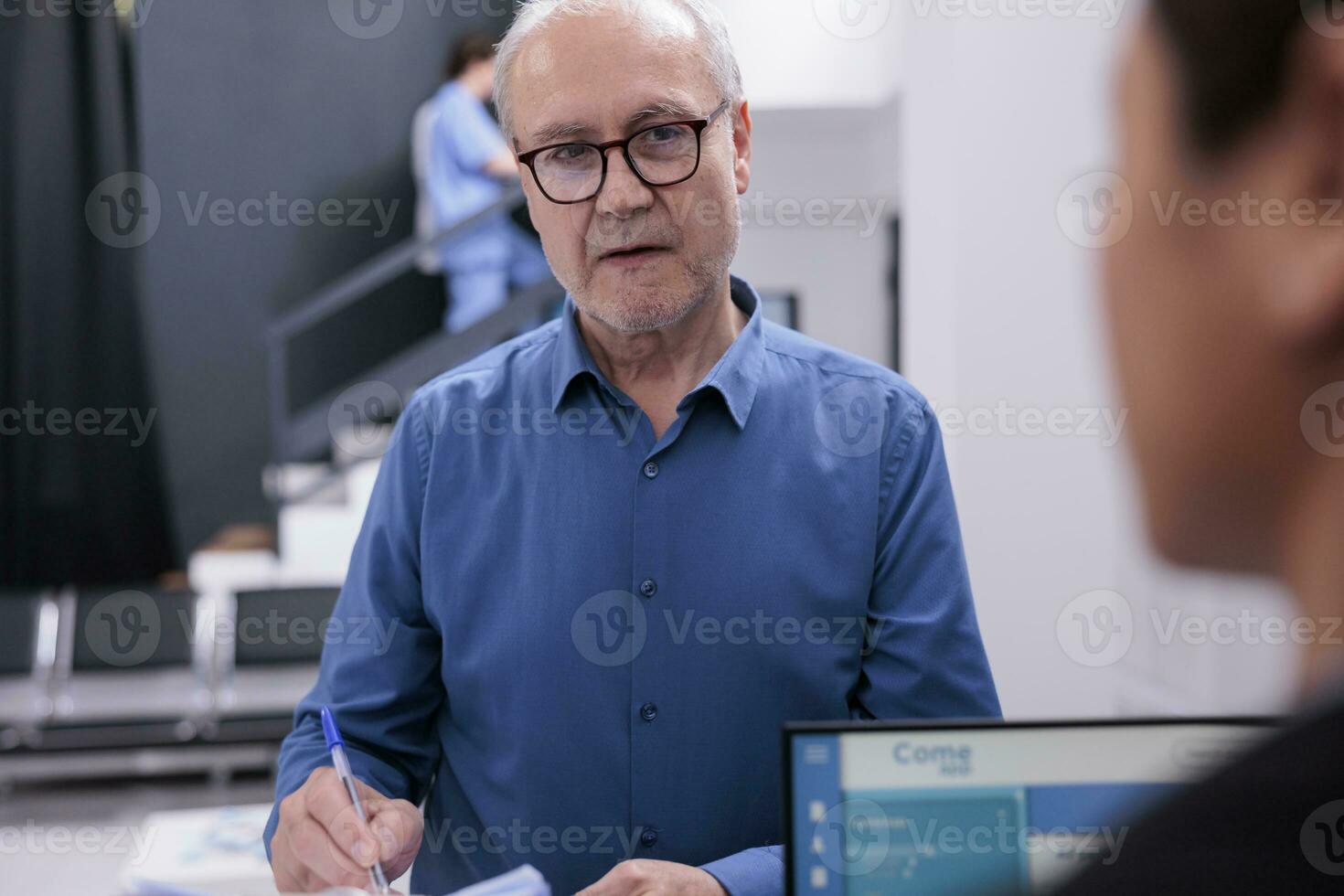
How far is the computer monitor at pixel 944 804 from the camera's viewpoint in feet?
2.83

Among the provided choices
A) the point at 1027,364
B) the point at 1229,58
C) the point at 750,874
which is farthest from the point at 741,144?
the point at 1027,364

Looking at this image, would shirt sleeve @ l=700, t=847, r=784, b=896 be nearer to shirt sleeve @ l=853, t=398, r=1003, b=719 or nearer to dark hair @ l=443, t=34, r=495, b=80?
shirt sleeve @ l=853, t=398, r=1003, b=719

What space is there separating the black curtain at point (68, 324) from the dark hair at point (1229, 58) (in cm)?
724

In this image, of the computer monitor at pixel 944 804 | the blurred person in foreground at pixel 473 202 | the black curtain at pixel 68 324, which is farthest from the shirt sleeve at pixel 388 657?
the black curtain at pixel 68 324

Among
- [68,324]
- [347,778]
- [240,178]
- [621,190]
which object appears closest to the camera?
[347,778]

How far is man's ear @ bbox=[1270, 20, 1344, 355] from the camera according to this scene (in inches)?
13.4

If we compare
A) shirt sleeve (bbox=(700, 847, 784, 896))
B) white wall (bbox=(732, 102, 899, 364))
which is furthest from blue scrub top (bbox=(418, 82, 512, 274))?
shirt sleeve (bbox=(700, 847, 784, 896))

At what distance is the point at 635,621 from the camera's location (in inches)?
59.0

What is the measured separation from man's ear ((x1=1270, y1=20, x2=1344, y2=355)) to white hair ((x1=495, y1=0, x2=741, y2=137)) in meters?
1.20

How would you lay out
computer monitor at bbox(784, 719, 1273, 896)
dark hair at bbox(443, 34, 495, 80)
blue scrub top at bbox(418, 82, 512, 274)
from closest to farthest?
1. computer monitor at bbox(784, 719, 1273, 896)
2. blue scrub top at bbox(418, 82, 512, 274)
3. dark hair at bbox(443, 34, 495, 80)

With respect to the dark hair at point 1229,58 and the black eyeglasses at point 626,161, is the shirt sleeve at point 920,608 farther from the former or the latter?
the dark hair at point 1229,58

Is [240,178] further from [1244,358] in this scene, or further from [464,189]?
[1244,358]

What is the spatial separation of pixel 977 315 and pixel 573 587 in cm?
260

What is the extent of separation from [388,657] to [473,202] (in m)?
5.37
